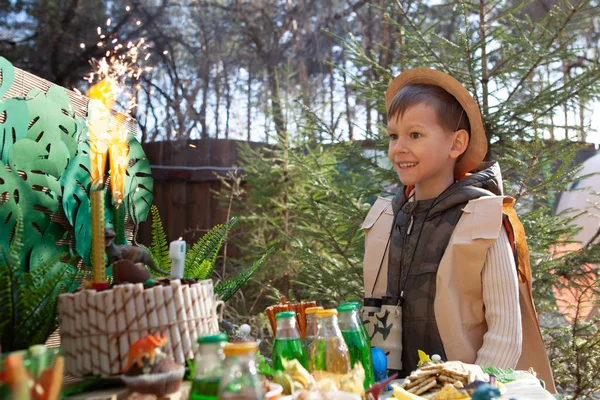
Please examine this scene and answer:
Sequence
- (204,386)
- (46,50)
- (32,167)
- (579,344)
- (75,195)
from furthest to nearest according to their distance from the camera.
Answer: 1. (46,50)
2. (579,344)
3. (75,195)
4. (32,167)
5. (204,386)

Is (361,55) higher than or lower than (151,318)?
higher

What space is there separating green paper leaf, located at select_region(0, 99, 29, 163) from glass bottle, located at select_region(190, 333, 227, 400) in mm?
996

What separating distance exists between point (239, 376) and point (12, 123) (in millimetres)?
1155

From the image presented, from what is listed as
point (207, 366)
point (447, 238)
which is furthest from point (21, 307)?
point (447, 238)

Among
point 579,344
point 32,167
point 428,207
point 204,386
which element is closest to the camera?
point 204,386

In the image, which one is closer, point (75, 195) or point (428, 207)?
point (75, 195)

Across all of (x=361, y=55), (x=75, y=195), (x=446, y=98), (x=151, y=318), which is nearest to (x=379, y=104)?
(x=361, y=55)

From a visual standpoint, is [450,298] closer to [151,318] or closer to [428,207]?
[428,207]

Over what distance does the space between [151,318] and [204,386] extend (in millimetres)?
174

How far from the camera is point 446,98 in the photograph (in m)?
2.06

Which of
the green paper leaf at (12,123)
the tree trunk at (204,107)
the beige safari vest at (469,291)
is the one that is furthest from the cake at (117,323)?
the tree trunk at (204,107)

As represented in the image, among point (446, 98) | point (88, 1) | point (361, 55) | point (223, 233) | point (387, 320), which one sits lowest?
point (387, 320)

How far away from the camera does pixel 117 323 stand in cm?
100

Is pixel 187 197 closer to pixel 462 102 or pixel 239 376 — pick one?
pixel 462 102
